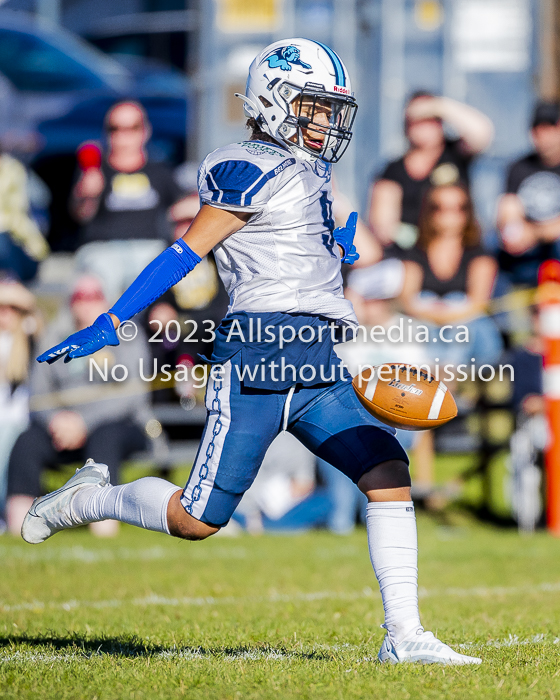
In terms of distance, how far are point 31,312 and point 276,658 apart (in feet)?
17.9

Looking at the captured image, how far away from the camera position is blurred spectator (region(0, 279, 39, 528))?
8.45m

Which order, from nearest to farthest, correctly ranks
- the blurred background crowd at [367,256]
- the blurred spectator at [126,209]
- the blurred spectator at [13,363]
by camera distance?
1. the blurred background crowd at [367,256]
2. the blurred spectator at [13,363]
3. the blurred spectator at [126,209]

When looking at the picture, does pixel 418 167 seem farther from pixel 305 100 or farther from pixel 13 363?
pixel 305 100

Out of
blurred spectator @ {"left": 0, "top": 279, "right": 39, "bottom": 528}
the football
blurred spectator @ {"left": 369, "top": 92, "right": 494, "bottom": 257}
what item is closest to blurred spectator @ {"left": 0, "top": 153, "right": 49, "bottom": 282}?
blurred spectator @ {"left": 0, "top": 279, "right": 39, "bottom": 528}

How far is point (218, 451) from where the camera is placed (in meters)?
3.72

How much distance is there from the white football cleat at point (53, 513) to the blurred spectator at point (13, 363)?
449 centimetres

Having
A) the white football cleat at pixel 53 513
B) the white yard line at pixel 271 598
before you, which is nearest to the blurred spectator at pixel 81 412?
the white yard line at pixel 271 598

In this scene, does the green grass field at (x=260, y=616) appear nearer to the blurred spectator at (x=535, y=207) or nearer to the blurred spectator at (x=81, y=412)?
the blurred spectator at (x=81, y=412)

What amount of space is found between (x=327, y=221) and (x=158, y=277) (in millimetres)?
650

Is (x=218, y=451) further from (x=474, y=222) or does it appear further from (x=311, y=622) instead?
(x=474, y=222)

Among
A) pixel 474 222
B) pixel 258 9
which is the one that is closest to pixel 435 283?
pixel 474 222

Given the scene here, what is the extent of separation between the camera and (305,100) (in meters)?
3.81

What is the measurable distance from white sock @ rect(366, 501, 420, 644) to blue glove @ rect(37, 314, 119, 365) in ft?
3.35

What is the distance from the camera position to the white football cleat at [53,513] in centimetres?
397
